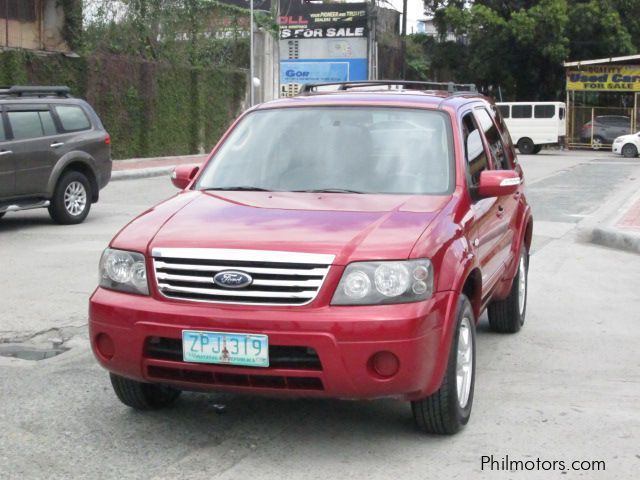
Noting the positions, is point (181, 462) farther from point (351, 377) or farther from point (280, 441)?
point (351, 377)

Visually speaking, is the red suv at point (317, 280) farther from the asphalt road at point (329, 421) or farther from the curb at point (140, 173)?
the curb at point (140, 173)

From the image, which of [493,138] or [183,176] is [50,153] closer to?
[183,176]

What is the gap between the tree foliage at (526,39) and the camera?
48500 millimetres

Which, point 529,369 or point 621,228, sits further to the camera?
point 621,228

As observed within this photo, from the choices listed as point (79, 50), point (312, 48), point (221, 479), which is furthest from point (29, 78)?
point (312, 48)

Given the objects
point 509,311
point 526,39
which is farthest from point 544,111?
point 509,311

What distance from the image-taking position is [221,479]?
4.30m

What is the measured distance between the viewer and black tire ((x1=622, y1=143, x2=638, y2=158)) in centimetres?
4022

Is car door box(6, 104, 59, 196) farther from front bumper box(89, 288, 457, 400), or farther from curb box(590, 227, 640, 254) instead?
front bumper box(89, 288, 457, 400)

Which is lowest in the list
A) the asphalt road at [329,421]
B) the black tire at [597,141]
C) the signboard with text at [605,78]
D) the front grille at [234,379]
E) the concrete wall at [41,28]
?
the black tire at [597,141]

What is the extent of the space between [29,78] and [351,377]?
22.2 metres

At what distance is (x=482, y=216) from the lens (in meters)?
5.68

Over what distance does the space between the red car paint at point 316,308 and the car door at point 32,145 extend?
8.35m

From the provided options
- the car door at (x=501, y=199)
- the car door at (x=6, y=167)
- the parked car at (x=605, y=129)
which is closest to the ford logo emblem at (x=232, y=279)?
the car door at (x=501, y=199)
